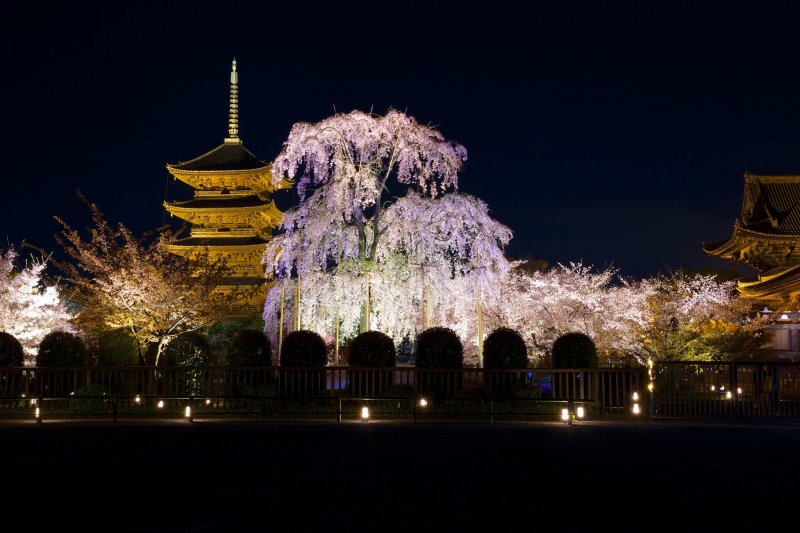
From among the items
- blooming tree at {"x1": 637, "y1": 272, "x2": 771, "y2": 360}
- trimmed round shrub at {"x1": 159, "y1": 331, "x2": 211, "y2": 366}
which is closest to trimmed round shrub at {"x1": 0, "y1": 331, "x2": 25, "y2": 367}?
trimmed round shrub at {"x1": 159, "y1": 331, "x2": 211, "y2": 366}

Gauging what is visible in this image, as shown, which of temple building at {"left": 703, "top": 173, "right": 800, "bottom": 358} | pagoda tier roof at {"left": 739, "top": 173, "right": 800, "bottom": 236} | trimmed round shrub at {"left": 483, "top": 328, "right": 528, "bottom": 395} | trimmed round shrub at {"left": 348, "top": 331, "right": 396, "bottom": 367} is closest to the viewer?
trimmed round shrub at {"left": 483, "top": 328, "right": 528, "bottom": 395}

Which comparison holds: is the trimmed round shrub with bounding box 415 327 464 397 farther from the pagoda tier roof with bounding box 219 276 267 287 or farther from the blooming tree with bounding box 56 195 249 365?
the pagoda tier roof with bounding box 219 276 267 287

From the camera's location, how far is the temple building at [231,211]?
5250 centimetres

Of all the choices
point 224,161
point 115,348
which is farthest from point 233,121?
point 115,348

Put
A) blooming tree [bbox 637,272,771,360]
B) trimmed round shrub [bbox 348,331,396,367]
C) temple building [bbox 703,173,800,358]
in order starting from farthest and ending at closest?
temple building [bbox 703,173,800,358] → blooming tree [bbox 637,272,771,360] → trimmed round shrub [bbox 348,331,396,367]

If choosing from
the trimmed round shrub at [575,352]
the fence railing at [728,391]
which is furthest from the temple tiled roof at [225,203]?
the fence railing at [728,391]

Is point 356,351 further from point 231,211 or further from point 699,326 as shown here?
point 231,211

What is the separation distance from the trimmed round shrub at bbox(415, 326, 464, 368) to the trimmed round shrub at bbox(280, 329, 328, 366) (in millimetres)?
3044

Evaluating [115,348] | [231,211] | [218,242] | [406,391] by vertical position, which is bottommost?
[406,391]

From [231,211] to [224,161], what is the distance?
3.93 meters

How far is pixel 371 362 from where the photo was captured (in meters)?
24.6

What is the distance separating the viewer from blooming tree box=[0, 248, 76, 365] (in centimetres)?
3209

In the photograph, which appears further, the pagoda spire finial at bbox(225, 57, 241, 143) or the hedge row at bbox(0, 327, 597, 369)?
the pagoda spire finial at bbox(225, 57, 241, 143)

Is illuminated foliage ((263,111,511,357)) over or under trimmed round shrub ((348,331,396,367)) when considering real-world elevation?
over
